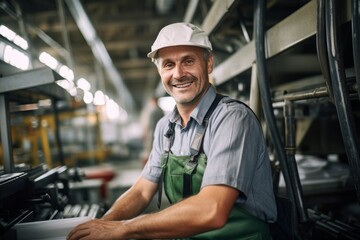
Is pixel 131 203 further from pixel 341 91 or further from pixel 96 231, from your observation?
pixel 341 91

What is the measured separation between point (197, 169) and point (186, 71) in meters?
0.59

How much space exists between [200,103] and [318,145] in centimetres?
159

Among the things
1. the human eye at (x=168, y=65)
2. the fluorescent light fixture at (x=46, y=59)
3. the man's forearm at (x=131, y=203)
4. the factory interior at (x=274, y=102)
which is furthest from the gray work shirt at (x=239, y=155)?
the fluorescent light fixture at (x=46, y=59)

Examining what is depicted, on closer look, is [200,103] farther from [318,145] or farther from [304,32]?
[318,145]

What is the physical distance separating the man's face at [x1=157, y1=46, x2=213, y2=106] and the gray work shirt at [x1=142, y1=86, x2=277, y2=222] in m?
0.11

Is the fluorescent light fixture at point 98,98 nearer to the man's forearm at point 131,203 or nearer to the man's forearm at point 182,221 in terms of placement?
the man's forearm at point 131,203

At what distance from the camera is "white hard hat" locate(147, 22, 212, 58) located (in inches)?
62.1

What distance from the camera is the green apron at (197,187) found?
→ 4.52 ft

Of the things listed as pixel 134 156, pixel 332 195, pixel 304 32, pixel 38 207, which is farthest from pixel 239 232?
pixel 134 156

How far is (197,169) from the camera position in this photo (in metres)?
1.46

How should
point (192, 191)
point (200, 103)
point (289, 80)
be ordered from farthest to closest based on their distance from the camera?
point (289, 80)
point (200, 103)
point (192, 191)

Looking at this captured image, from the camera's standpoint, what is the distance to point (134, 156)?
990 centimetres

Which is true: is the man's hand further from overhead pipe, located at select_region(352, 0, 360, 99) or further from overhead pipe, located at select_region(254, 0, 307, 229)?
overhead pipe, located at select_region(352, 0, 360, 99)

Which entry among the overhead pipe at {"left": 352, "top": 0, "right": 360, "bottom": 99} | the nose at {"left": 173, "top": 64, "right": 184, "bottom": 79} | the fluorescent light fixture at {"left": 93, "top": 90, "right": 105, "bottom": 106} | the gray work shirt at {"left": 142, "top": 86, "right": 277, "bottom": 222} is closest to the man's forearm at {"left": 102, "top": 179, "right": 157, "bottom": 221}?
the gray work shirt at {"left": 142, "top": 86, "right": 277, "bottom": 222}
